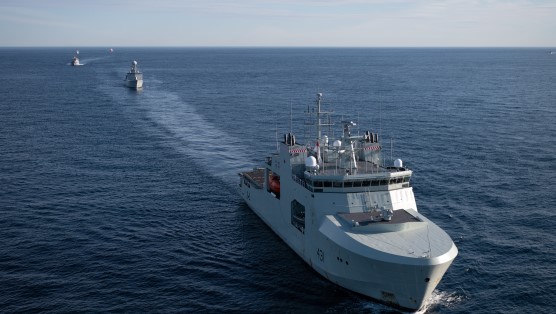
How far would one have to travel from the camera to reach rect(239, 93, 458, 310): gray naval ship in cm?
3678

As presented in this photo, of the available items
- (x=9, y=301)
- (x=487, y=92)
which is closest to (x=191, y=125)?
(x=9, y=301)

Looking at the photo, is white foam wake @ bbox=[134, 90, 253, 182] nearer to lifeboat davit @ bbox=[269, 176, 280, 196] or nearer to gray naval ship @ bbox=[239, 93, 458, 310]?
lifeboat davit @ bbox=[269, 176, 280, 196]

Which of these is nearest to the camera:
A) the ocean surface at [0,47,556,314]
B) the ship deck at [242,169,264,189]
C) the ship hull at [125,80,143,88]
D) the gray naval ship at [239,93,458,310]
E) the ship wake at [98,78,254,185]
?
→ the gray naval ship at [239,93,458,310]

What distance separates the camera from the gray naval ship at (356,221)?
36781mm

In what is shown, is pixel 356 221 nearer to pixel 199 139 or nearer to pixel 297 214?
pixel 297 214

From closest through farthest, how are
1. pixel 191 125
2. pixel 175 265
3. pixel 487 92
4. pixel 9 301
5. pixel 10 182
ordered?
pixel 9 301
pixel 175 265
pixel 10 182
pixel 191 125
pixel 487 92

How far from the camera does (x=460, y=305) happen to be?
38969 millimetres

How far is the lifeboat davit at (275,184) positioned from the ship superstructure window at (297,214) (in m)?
4.74

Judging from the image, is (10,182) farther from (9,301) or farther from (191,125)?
(191,125)

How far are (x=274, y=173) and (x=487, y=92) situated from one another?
12110 cm

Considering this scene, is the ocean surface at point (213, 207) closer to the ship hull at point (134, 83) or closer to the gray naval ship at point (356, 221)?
the gray naval ship at point (356, 221)

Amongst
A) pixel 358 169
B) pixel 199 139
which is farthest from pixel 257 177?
pixel 199 139

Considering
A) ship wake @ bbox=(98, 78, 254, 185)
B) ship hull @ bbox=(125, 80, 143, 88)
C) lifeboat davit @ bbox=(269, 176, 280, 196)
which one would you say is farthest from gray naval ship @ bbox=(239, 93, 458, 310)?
ship hull @ bbox=(125, 80, 143, 88)

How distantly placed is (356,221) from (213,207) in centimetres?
2451
